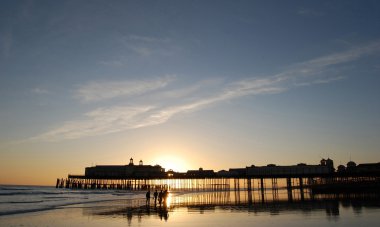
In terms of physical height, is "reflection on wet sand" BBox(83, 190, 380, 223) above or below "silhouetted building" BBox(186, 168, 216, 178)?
below

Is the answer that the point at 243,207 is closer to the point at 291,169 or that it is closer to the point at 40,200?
the point at 40,200

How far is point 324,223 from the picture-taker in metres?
16.8

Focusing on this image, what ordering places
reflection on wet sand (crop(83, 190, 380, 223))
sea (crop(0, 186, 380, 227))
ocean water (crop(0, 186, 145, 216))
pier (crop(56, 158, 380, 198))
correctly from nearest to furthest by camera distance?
sea (crop(0, 186, 380, 227)) < reflection on wet sand (crop(83, 190, 380, 223)) < ocean water (crop(0, 186, 145, 216)) < pier (crop(56, 158, 380, 198))

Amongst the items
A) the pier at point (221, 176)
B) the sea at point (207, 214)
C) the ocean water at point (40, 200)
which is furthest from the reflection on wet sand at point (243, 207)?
the pier at point (221, 176)

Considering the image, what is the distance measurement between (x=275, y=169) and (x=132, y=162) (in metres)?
46.2

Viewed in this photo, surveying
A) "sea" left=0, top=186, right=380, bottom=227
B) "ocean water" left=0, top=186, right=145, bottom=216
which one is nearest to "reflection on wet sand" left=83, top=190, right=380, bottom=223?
"sea" left=0, top=186, right=380, bottom=227

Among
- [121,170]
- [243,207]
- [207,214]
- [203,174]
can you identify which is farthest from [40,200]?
[121,170]

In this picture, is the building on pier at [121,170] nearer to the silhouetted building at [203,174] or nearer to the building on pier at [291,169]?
the silhouetted building at [203,174]

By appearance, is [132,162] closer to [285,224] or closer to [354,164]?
[354,164]

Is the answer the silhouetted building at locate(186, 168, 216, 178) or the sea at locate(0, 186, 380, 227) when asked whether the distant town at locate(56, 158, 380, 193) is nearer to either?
the silhouetted building at locate(186, 168, 216, 178)

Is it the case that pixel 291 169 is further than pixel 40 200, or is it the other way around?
pixel 291 169

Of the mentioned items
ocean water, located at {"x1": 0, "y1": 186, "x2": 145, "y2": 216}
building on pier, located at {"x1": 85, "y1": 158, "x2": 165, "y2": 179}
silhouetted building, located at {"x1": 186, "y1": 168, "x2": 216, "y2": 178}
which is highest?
building on pier, located at {"x1": 85, "y1": 158, "x2": 165, "y2": 179}

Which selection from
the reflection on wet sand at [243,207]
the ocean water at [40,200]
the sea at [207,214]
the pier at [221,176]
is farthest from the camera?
the pier at [221,176]

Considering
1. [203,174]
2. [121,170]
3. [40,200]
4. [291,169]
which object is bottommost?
[40,200]
